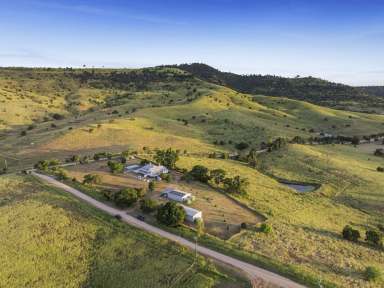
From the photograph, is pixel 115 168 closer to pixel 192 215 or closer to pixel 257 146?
pixel 192 215

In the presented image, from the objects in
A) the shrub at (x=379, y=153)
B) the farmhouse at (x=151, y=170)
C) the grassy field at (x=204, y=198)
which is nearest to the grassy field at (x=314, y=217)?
the grassy field at (x=204, y=198)

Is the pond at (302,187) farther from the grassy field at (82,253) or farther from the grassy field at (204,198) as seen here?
the grassy field at (82,253)

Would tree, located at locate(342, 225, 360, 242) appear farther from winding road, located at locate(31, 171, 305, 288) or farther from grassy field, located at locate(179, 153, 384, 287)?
winding road, located at locate(31, 171, 305, 288)

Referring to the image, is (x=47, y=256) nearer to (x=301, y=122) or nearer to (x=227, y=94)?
(x=301, y=122)

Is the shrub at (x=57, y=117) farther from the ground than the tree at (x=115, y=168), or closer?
closer

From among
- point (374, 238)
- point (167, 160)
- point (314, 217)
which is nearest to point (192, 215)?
point (314, 217)

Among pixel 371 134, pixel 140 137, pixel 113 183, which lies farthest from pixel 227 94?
pixel 113 183
